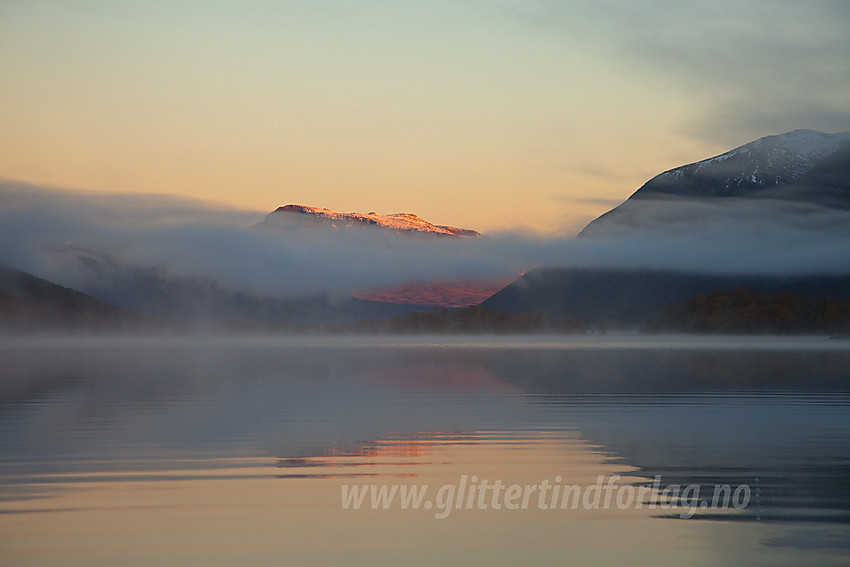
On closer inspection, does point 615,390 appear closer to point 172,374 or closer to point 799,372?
point 799,372

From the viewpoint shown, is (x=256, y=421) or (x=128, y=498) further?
(x=256, y=421)

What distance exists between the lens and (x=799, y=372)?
5259 cm

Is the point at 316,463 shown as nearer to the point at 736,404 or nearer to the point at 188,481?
the point at 188,481

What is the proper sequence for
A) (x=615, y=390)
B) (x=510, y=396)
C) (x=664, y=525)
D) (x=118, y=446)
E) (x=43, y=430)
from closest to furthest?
1. (x=664, y=525)
2. (x=118, y=446)
3. (x=43, y=430)
4. (x=510, y=396)
5. (x=615, y=390)

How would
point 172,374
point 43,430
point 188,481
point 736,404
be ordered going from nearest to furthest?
point 188,481 → point 43,430 → point 736,404 → point 172,374

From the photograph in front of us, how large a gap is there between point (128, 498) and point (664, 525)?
841cm

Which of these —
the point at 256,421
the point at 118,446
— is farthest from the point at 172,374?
the point at 118,446

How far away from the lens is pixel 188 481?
16.7 meters

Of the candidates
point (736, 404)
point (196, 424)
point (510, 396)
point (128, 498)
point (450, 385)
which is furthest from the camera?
point (450, 385)

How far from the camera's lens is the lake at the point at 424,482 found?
12375 mm

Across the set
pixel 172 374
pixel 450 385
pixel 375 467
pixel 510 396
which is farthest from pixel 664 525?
pixel 172 374

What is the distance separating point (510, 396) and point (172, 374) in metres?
23.5

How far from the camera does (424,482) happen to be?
54.4 feet

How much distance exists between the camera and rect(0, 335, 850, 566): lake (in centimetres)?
1238
